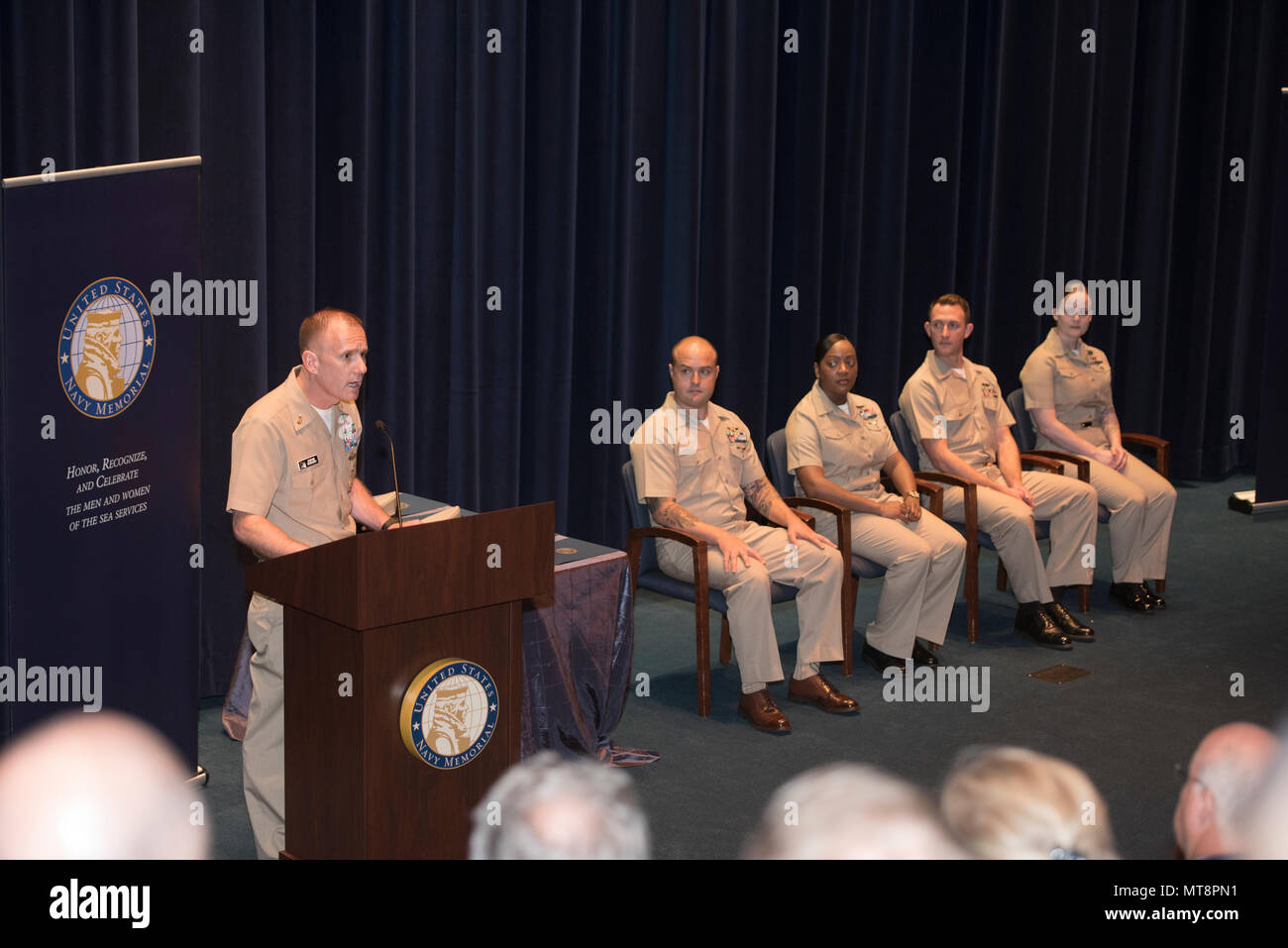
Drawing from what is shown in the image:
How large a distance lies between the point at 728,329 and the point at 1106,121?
10.3 ft

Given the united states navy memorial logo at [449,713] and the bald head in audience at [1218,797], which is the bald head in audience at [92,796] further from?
the bald head in audience at [1218,797]

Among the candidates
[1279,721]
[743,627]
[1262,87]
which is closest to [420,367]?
[743,627]

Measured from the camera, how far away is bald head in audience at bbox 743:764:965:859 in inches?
145

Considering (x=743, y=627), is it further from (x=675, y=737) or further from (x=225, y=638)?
(x=225, y=638)

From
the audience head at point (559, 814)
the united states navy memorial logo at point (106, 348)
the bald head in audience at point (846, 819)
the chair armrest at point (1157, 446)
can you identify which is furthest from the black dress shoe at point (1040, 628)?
the united states navy memorial logo at point (106, 348)

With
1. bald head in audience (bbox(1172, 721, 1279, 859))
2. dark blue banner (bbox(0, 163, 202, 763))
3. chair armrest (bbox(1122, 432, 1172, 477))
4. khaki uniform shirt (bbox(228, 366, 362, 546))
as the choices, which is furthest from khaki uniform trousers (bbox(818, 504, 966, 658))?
bald head in audience (bbox(1172, 721, 1279, 859))

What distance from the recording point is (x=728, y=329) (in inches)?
262

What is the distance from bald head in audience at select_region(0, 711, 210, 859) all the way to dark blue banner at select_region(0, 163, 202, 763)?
0.06m

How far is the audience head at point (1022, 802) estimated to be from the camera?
319 centimetres

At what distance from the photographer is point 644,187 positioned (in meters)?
6.29

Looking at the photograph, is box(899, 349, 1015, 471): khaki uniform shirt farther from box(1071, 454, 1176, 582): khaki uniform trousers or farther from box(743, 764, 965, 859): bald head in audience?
box(743, 764, 965, 859): bald head in audience

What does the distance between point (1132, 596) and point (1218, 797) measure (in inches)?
177

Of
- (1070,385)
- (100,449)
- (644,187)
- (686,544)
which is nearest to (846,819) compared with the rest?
(686,544)

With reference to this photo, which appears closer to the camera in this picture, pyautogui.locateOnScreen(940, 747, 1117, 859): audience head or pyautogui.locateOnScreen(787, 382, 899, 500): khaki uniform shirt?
pyautogui.locateOnScreen(940, 747, 1117, 859): audience head
